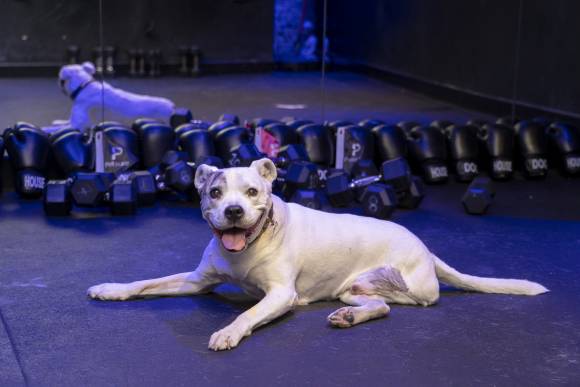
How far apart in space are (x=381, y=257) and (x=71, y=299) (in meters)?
1.39

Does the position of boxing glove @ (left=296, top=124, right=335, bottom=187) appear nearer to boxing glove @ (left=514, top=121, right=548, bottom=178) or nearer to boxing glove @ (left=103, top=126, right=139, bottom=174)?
boxing glove @ (left=103, top=126, right=139, bottom=174)

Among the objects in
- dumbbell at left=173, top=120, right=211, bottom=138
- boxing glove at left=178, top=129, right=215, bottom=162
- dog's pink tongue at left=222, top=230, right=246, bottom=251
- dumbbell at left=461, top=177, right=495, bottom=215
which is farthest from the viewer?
dumbbell at left=173, top=120, right=211, bottom=138

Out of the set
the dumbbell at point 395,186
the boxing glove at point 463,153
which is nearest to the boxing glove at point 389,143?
the boxing glove at point 463,153

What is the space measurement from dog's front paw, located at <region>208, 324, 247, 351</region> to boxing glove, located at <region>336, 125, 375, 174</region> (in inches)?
134

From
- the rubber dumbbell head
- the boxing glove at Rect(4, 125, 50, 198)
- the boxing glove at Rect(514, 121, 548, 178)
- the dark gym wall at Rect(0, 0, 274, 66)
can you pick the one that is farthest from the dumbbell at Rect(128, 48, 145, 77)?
the boxing glove at Rect(514, 121, 548, 178)

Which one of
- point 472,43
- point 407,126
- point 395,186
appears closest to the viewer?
point 395,186

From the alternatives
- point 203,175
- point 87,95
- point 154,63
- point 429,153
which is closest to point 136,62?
point 154,63

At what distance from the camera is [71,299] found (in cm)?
418

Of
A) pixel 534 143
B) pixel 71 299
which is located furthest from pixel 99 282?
pixel 534 143

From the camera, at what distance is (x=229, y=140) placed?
6.60 meters

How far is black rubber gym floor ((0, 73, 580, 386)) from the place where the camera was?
3.38 metres

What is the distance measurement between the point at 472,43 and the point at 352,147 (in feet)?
10.0

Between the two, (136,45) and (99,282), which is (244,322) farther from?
(136,45)

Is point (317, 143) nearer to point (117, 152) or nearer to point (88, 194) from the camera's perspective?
point (117, 152)
